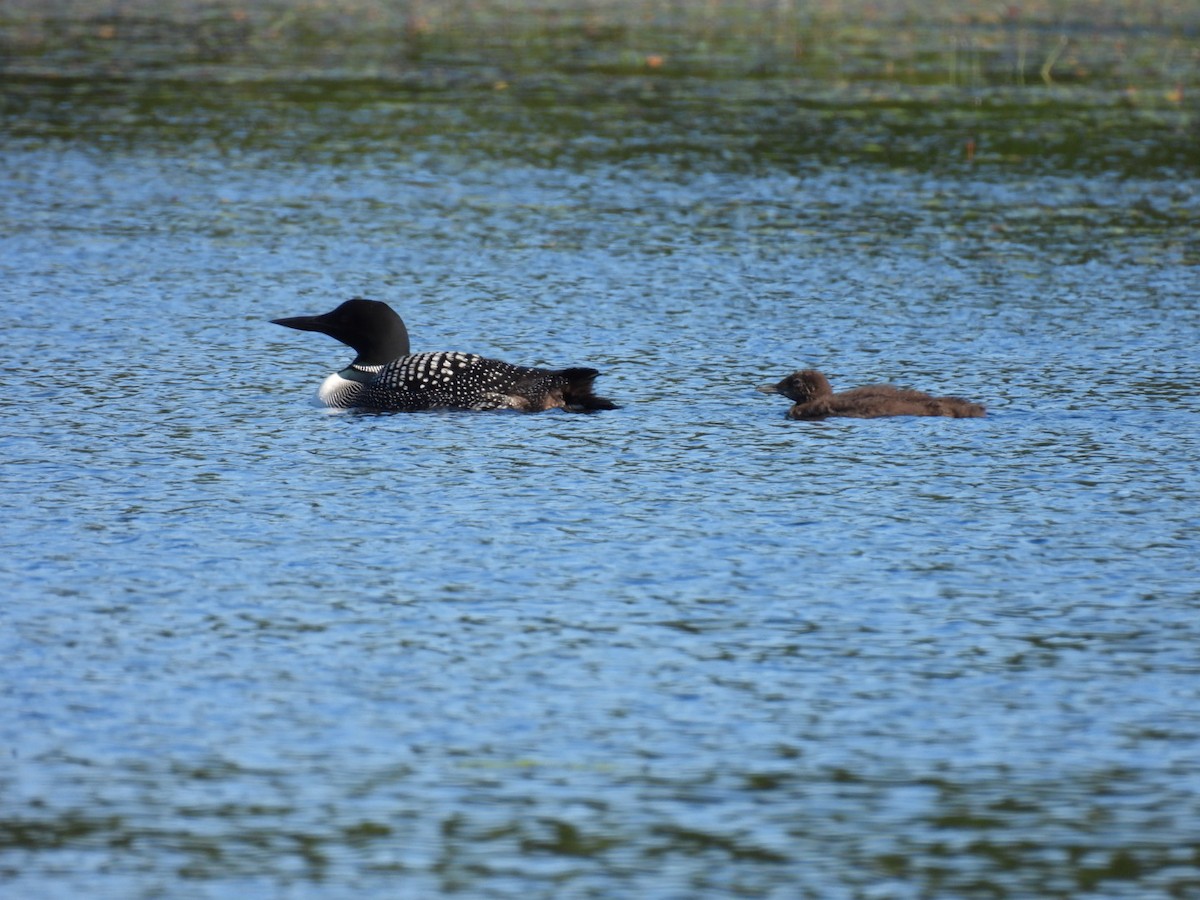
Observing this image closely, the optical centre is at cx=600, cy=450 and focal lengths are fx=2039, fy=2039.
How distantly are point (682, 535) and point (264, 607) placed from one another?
1821 millimetres

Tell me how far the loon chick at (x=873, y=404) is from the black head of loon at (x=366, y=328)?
7.65 feet

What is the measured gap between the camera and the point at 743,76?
25.8 m

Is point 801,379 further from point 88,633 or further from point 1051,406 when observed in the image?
point 88,633

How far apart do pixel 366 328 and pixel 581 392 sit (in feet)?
5.05

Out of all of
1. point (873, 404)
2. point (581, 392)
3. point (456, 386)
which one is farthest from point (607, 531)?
point (456, 386)

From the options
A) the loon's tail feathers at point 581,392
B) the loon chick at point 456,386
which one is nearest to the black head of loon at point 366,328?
the loon chick at point 456,386

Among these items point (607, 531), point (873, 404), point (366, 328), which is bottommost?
point (607, 531)

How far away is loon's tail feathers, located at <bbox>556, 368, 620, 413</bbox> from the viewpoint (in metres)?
10.5

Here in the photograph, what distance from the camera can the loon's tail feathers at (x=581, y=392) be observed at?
1049cm

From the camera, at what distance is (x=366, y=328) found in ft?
37.4

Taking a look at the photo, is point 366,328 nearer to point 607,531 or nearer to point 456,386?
point 456,386

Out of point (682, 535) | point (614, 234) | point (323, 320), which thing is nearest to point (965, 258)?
point (614, 234)

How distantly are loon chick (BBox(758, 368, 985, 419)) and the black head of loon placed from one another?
233cm

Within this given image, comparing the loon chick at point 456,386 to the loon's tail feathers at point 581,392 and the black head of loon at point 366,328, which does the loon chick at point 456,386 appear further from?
the black head of loon at point 366,328
